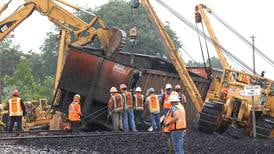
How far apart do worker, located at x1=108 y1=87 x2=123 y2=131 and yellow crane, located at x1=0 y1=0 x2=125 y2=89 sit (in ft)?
11.3

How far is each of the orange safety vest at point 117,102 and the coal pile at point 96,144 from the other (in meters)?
2.08

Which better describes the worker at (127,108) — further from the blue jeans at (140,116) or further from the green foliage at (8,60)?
the green foliage at (8,60)

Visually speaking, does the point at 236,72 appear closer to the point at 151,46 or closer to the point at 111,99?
the point at 111,99

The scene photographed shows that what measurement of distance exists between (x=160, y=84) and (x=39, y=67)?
157 feet

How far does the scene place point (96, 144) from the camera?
15945 millimetres

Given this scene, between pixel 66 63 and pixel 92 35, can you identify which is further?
pixel 92 35

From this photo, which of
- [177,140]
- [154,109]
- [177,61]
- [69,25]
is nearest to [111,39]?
[69,25]

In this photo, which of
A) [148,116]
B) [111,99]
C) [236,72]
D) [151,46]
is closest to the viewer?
[111,99]

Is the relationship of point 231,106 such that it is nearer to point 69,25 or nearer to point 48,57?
point 69,25

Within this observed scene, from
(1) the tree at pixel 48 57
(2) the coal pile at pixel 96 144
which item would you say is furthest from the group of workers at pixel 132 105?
(1) the tree at pixel 48 57

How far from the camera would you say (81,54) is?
21.5 m

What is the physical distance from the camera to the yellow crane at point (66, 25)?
2292cm

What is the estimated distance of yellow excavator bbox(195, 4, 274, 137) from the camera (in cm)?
2028

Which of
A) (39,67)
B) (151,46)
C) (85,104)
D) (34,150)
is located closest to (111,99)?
(85,104)
